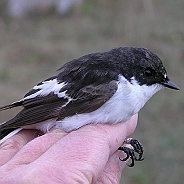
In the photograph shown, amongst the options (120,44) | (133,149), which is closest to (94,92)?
(133,149)

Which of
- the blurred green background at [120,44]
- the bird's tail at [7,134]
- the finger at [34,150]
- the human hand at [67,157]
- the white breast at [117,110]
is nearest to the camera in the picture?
the human hand at [67,157]

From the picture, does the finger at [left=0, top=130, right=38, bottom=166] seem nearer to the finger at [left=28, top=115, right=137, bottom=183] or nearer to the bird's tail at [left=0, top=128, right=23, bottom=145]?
the bird's tail at [left=0, top=128, right=23, bottom=145]

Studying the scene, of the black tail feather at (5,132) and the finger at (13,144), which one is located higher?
the black tail feather at (5,132)

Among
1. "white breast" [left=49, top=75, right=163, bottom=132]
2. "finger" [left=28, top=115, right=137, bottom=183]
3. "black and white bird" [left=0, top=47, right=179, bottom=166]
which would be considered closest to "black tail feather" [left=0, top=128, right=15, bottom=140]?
"black and white bird" [left=0, top=47, right=179, bottom=166]

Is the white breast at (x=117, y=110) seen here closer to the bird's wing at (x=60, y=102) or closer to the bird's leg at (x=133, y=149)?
the bird's wing at (x=60, y=102)

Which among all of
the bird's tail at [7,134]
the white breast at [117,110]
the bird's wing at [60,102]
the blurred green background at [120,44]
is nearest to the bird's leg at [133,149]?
the white breast at [117,110]

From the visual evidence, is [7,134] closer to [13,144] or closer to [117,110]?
[13,144]

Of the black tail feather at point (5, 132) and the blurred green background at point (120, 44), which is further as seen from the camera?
the blurred green background at point (120, 44)

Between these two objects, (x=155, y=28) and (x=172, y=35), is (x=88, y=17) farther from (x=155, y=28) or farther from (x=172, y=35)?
(x=172, y=35)
